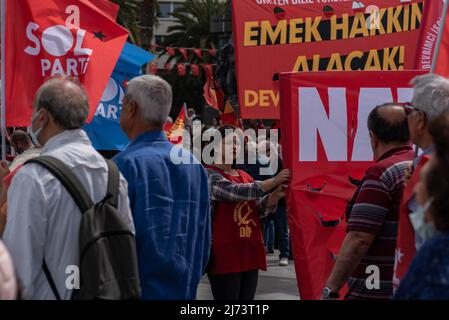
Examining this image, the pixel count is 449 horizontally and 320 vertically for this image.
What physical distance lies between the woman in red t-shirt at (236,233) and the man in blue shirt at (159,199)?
50.7 inches

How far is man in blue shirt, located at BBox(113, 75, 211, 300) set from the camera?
3953 millimetres

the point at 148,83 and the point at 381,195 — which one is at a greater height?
the point at 148,83

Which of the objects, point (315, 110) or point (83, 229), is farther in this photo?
point (315, 110)

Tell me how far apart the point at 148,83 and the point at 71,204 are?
0.97 meters

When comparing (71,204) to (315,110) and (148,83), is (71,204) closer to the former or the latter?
(148,83)

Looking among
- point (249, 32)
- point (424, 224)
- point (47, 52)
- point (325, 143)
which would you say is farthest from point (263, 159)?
point (424, 224)

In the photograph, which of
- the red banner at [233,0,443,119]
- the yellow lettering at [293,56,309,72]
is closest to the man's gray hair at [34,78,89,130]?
the red banner at [233,0,443,119]

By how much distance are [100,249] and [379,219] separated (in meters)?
1.41

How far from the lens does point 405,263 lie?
3629 mm

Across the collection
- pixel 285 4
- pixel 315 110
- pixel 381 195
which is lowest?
pixel 381 195

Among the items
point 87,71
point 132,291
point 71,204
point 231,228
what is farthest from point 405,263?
point 87,71

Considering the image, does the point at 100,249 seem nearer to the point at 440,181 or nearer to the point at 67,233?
the point at 67,233

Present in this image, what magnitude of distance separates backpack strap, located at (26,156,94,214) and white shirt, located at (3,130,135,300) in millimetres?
18

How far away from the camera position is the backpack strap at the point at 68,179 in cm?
334
